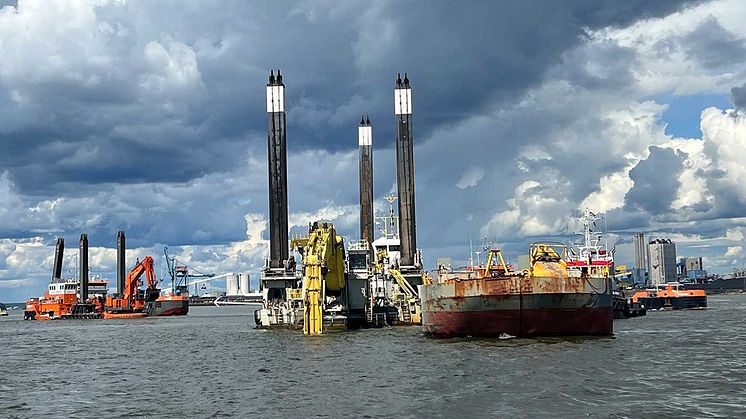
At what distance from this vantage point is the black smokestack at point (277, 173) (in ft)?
326

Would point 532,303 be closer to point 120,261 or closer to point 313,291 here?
point 313,291

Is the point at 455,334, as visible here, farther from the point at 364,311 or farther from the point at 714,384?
the point at 364,311

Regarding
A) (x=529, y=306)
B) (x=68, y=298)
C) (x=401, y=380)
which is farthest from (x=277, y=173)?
(x=68, y=298)

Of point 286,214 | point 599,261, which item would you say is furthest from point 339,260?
point 599,261

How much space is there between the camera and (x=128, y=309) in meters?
164

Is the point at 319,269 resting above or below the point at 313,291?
above

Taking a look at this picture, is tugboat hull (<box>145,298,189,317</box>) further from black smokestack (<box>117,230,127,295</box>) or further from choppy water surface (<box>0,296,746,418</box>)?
choppy water surface (<box>0,296,746,418</box>)

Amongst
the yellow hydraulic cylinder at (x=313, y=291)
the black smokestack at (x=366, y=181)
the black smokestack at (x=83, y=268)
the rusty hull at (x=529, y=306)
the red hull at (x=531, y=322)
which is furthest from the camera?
the black smokestack at (x=83, y=268)

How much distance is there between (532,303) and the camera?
5416cm

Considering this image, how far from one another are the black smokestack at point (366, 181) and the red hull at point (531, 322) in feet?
193

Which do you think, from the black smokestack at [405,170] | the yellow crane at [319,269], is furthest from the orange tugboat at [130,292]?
the yellow crane at [319,269]

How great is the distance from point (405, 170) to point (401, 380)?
68.5m

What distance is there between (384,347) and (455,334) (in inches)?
210

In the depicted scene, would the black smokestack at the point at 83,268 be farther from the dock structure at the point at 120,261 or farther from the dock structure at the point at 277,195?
the dock structure at the point at 277,195
